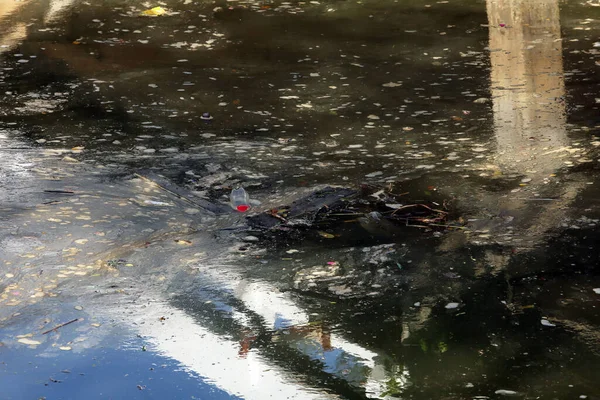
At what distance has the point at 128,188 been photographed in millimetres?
5980

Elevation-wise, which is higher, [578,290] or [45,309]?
[45,309]

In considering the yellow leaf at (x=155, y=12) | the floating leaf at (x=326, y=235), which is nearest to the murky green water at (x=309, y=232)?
the floating leaf at (x=326, y=235)

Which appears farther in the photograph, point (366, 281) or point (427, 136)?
point (427, 136)

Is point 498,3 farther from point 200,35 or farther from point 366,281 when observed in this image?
point 366,281

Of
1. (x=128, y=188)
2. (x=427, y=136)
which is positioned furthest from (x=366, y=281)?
(x=427, y=136)

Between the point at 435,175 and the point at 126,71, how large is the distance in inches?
169

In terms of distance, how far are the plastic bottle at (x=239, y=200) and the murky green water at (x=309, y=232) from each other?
0.44 ft

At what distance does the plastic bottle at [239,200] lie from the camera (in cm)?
563

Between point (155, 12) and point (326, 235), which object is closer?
point (326, 235)

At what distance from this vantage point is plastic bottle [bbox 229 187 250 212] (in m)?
5.63

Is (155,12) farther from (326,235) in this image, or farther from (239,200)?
(326,235)

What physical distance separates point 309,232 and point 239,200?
687 millimetres

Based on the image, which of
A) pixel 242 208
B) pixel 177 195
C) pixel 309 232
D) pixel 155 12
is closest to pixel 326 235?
pixel 309 232

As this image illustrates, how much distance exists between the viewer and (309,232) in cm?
525
